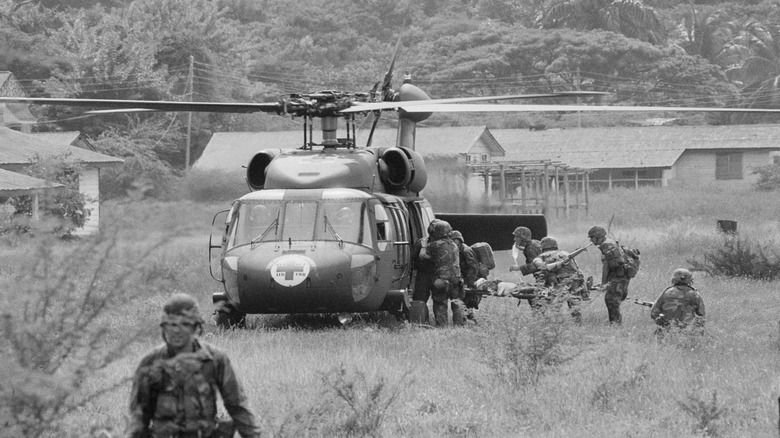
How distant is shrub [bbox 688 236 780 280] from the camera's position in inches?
909

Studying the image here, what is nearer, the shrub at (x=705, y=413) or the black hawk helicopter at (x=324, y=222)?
the shrub at (x=705, y=413)

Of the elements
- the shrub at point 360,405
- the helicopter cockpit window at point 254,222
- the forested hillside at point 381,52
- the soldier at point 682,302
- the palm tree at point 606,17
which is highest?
the palm tree at point 606,17

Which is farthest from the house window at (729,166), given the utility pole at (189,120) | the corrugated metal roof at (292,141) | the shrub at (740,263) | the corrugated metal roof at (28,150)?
the shrub at (740,263)

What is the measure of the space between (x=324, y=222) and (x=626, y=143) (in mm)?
43455

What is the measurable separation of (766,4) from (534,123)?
25263mm

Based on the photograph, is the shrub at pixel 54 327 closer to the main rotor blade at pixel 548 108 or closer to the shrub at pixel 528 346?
the shrub at pixel 528 346

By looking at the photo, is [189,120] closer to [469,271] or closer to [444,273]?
[469,271]

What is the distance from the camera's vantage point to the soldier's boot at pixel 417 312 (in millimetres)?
16312

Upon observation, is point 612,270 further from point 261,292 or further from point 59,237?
point 59,237

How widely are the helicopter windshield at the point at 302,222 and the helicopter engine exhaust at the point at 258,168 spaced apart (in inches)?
63.2

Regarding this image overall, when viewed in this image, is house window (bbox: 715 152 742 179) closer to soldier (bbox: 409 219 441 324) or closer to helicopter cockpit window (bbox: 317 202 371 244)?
soldier (bbox: 409 219 441 324)

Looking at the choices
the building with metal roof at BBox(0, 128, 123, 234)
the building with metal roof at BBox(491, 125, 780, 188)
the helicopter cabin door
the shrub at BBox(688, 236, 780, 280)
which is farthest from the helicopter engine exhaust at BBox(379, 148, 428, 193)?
the building with metal roof at BBox(491, 125, 780, 188)

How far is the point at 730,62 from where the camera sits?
7444cm

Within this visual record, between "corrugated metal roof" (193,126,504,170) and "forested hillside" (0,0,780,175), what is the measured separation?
498 centimetres
